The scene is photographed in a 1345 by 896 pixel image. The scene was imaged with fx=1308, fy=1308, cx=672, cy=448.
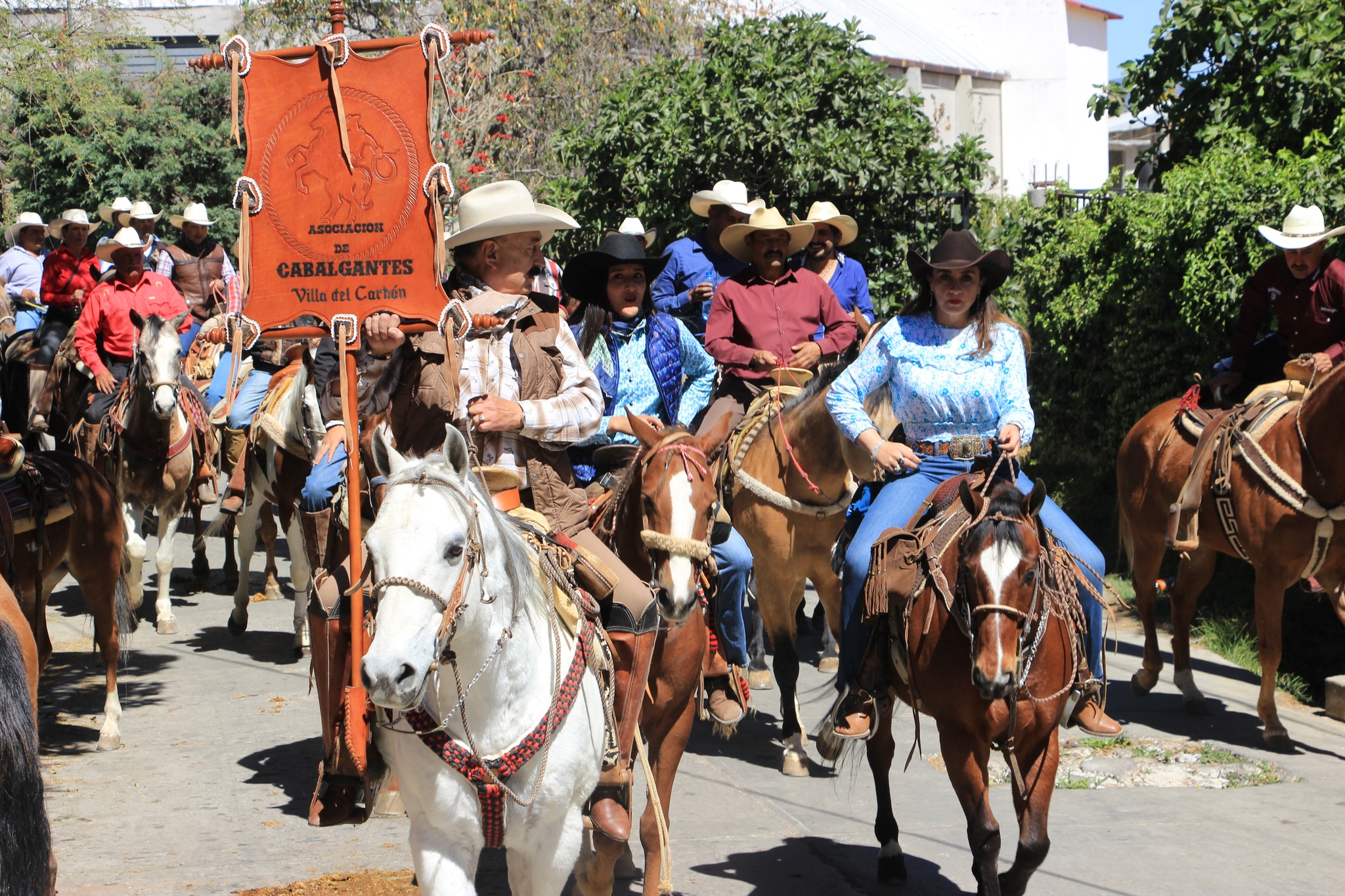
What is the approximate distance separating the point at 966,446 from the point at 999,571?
113 centimetres

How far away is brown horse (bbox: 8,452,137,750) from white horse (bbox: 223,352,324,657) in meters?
1.14

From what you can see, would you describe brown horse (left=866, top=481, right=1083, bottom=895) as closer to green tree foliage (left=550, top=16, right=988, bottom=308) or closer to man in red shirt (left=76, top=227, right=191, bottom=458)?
green tree foliage (left=550, top=16, right=988, bottom=308)

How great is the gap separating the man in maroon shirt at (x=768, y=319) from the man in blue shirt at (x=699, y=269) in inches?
28.4

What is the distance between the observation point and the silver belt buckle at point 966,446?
5.74 meters

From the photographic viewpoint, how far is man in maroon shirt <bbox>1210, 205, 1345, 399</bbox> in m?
8.47

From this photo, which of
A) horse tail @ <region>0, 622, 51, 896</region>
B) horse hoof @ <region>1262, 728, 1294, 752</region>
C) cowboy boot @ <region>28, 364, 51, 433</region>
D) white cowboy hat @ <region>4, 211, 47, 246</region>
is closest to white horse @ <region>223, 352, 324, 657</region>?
cowboy boot @ <region>28, 364, 51, 433</region>

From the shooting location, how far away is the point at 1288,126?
36.2ft

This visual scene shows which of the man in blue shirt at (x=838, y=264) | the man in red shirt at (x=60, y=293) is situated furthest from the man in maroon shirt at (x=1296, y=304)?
the man in red shirt at (x=60, y=293)

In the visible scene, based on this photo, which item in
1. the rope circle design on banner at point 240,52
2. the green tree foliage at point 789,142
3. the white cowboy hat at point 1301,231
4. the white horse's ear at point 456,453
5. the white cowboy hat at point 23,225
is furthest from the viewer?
the white cowboy hat at point 23,225

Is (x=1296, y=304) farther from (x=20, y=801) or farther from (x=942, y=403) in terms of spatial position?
(x=20, y=801)

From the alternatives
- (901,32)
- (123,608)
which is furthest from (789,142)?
(901,32)

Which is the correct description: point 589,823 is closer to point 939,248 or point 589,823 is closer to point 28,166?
point 939,248

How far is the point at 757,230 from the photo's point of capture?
8656mm

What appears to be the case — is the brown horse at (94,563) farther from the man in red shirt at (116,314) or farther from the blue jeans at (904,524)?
the blue jeans at (904,524)
